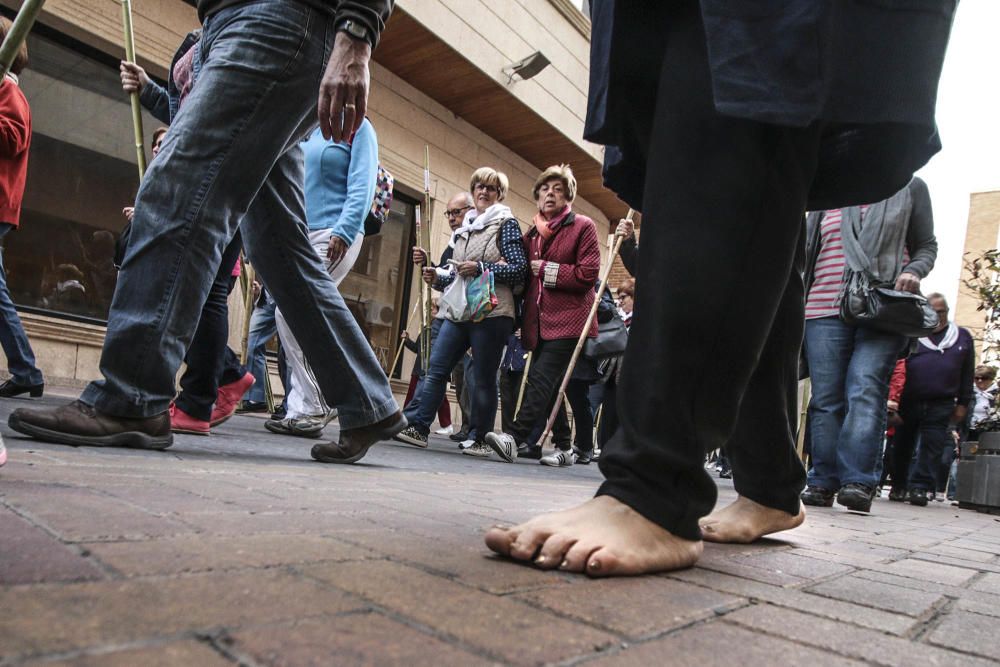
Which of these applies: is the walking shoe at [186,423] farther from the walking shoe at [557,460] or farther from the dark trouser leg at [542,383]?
the walking shoe at [557,460]

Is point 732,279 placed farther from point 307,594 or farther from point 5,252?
point 5,252

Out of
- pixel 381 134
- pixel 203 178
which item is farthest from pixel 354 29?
pixel 381 134

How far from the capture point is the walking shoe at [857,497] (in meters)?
3.67

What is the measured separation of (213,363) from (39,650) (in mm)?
2921

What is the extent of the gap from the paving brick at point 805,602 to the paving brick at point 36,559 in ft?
2.80

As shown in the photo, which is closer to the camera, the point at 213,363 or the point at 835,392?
the point at 213,363

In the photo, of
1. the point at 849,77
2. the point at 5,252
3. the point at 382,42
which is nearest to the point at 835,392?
the point at 849,77

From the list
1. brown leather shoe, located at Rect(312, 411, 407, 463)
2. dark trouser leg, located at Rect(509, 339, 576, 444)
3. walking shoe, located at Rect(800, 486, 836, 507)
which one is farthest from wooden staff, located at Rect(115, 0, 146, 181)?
walking shoe, located at Rect(800, 486, 836, 507)

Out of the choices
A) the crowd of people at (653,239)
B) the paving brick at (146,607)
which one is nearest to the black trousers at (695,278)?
the crowd of people at (653,239)

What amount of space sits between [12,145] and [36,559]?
161 inches

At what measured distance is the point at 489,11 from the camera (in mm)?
10133

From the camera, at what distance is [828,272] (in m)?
4.17

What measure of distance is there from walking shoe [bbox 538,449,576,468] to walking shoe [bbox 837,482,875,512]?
2.09 metres

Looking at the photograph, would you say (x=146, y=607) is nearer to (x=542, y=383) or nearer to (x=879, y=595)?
(x=879, y=595)
